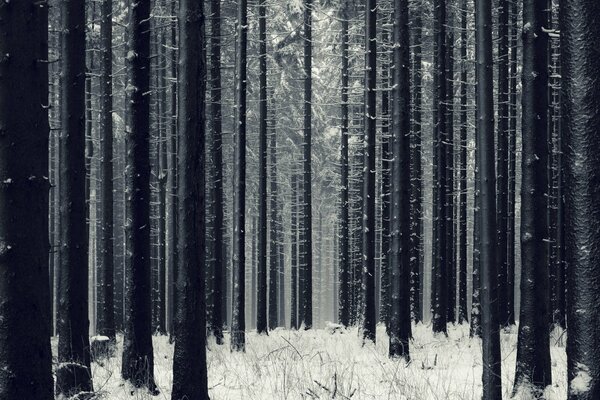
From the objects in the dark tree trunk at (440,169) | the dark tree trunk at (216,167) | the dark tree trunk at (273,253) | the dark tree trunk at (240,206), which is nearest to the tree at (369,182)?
the dark tree trunk at (240,206)

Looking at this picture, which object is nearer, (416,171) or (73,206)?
(73,206)

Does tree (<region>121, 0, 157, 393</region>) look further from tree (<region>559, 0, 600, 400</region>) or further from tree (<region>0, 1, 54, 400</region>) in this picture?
tree (<region>559, 0, 600, 400</region>)

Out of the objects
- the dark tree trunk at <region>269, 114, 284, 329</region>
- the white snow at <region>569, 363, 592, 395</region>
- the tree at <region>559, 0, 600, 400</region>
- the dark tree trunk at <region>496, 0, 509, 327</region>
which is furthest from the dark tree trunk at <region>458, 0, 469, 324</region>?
the white snow at <region>569, 363, 592, 395</region>

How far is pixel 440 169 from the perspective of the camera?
19469 mm

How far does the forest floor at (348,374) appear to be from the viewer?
8.70 metres

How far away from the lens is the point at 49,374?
5387 mm

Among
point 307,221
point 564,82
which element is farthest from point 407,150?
point 307,221

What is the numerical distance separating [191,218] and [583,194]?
4.70 metres

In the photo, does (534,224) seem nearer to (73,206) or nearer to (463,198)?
(73,206)

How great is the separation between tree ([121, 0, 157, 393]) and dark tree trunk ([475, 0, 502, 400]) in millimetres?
4219

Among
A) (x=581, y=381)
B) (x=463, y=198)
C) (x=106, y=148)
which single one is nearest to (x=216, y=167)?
(x=106, y=148)

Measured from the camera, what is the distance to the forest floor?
28.5 ft

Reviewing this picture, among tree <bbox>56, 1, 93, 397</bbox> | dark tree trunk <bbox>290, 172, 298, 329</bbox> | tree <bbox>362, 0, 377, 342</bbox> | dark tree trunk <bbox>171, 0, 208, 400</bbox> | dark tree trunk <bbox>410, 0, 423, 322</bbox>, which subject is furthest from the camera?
dark tree trunk <bbox>290, 172, 298, 329</bbox>

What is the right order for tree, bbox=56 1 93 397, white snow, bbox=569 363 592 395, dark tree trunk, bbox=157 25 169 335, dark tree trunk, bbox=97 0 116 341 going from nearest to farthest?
1. white snow, bbox=569 363 592 395
2. tree, bbox=56 1 93 397
3. dark tree trunk, bbox=97 0 116 341
4. dark tree trunk, bbox=157 25 169 335
